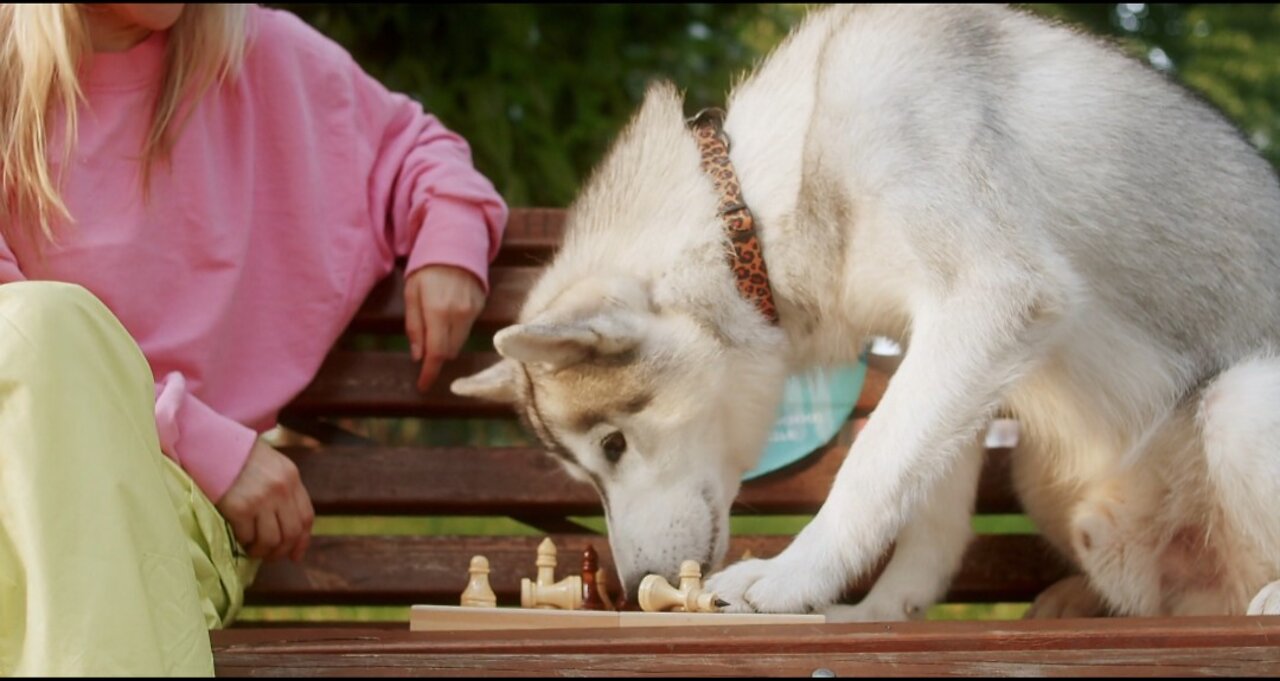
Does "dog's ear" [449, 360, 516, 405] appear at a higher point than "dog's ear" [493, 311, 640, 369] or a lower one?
lower

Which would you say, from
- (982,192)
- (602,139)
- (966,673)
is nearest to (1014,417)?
(982,192)

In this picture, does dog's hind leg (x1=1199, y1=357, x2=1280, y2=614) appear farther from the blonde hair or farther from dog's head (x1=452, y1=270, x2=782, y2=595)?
the blonde hair

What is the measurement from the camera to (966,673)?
189cm

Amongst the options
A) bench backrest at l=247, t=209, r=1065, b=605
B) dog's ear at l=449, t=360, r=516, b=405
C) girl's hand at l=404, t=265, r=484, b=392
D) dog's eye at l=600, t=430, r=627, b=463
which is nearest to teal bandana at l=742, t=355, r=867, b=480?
bench backrest at l=247, t=209, r=1065, b=605

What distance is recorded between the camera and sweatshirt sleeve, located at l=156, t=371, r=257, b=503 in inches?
99.0

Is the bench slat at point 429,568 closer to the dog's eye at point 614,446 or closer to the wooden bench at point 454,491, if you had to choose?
the wooden bench at point 454,491

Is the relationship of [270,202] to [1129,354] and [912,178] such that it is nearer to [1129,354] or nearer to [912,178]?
[912,178]

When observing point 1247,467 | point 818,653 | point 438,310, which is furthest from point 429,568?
point 1247,467

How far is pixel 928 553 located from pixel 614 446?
0.64 m

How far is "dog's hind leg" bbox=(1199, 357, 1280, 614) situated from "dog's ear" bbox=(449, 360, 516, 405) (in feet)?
4.30

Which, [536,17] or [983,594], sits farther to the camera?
[536,17]

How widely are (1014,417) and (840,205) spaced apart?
2.27 ft

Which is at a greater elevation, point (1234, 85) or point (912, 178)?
point (912, 178)

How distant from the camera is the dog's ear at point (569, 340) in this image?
259 centimetres
